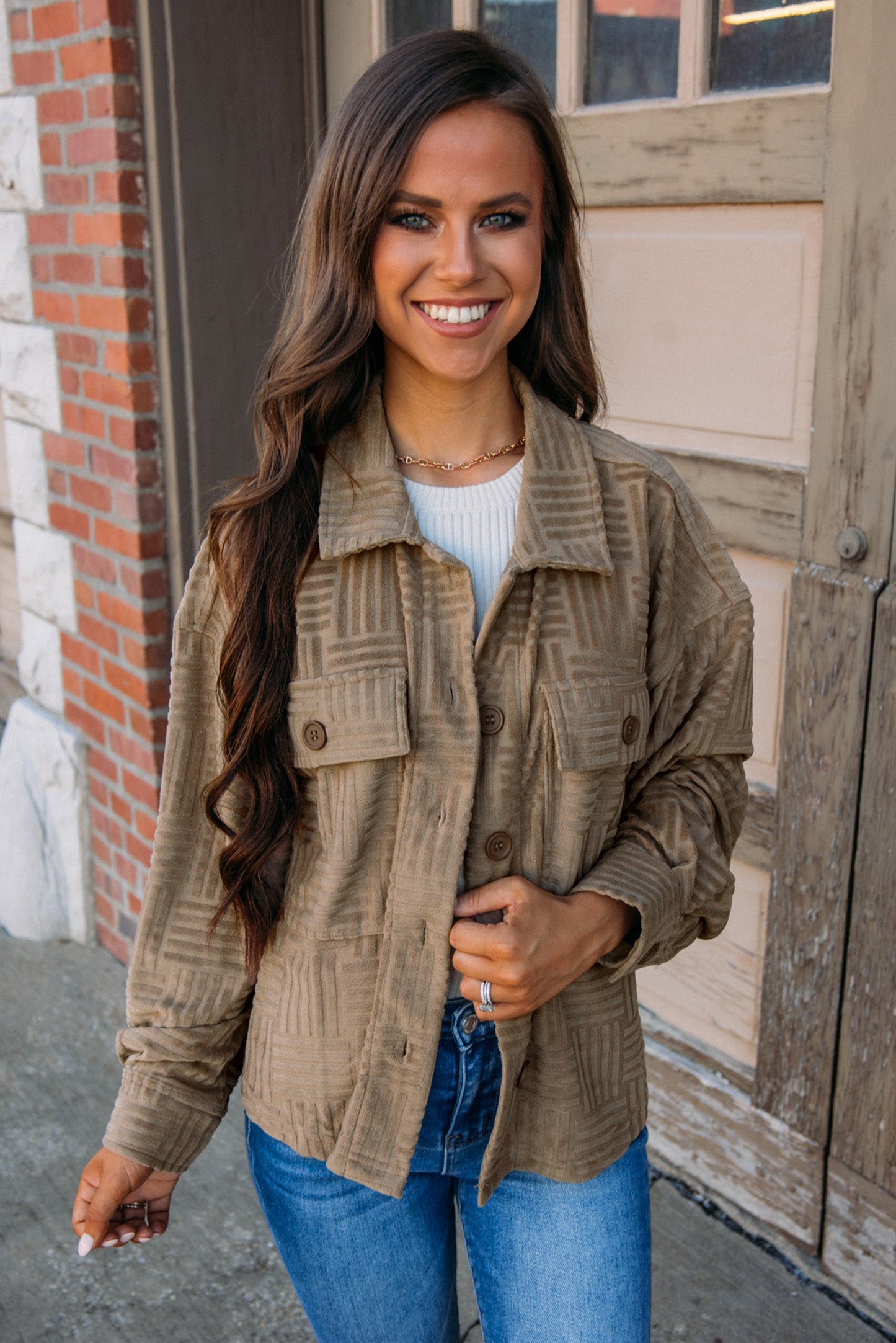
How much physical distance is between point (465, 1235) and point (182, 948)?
0.51m

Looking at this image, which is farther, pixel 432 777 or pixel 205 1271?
pixel 205 1271

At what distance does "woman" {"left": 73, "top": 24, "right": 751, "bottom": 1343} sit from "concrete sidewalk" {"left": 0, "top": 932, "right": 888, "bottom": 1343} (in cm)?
105

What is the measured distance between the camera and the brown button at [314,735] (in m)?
1.46

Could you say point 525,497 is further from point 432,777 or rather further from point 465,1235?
point 465,1235

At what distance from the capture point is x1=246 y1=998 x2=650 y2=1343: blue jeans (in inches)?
59.1

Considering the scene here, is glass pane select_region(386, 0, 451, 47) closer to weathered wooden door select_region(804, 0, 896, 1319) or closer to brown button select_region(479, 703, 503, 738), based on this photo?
weathered wooden door select_region(804, 0, 896, 1319)

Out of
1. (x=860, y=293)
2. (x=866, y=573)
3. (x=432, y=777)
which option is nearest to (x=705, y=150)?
(x=860, y=293)

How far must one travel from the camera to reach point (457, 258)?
1.41 meters

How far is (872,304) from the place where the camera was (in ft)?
6.88

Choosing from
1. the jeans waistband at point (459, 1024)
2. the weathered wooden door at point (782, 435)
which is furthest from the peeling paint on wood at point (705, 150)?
the jeans waistband at point (459, 1024)

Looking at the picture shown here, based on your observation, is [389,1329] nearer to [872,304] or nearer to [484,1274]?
[484,1274]

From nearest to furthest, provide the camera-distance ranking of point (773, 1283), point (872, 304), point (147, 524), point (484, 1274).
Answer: point (484, 1274), point (872, 304), point (773, 1283), point (147, 524)

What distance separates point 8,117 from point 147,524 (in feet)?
3.93

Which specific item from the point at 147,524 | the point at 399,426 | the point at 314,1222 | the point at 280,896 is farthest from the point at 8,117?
the point at 314,1222
